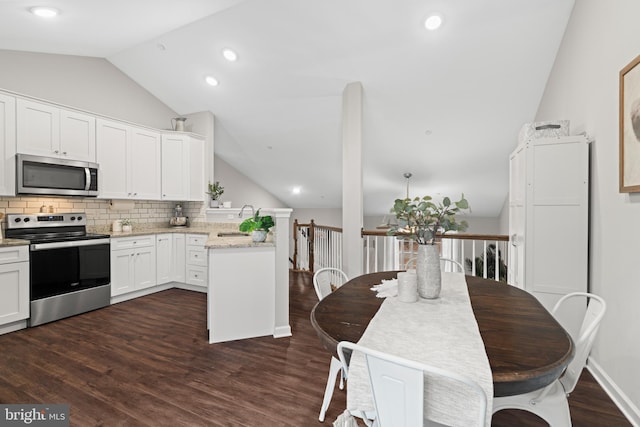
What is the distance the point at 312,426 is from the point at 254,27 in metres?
3.70

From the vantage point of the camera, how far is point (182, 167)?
4.72 m

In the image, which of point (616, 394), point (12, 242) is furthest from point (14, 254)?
point (616, 394)

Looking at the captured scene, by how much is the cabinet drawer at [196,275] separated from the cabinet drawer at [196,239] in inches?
13.2

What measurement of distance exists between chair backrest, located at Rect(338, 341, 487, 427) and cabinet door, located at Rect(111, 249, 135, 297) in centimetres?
386

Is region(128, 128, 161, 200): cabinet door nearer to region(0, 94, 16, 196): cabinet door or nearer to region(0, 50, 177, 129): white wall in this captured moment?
region(0, 50, 177, 129): white wall

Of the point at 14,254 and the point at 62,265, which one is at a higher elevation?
the point at 14,254

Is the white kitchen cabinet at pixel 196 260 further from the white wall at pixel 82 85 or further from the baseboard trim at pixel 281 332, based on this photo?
the white wall at pixel 82 85

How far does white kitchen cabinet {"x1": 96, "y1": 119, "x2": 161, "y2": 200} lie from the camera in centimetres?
389

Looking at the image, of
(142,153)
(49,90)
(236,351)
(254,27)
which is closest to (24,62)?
(49,90)

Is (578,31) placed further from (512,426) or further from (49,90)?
(49,90)

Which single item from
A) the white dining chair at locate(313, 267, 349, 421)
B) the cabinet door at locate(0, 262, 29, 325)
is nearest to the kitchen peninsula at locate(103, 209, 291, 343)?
the white dining chair at locate(313, 267, 349, 421)

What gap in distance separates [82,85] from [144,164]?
1.20 meters

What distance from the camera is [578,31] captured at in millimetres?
2695

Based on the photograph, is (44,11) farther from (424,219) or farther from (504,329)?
(504,329)
